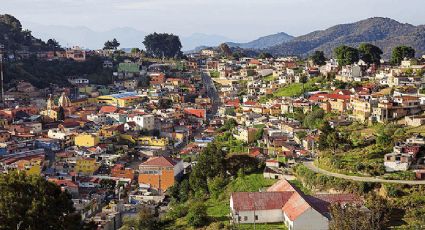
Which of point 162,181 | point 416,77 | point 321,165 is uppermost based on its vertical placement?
point 416,77

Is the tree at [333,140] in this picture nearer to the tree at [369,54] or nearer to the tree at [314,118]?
the tree at [314,118]

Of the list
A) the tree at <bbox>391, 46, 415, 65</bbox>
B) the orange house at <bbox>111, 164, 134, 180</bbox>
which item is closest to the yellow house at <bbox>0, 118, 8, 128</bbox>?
the orange house at <bbox>111, 164, 134, 180</bbox>

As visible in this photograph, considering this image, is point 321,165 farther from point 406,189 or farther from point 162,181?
point 162,181

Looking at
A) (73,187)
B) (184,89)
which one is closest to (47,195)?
(73,187)

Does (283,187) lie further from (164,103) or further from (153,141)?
(164,103)

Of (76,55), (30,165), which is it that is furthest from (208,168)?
(76,55)

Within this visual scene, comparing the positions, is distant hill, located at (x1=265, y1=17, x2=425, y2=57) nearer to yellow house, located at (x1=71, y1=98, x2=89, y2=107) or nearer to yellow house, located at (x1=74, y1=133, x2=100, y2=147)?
yellow house, located at (x1=71, y1=98, x2=89, y2=107)
